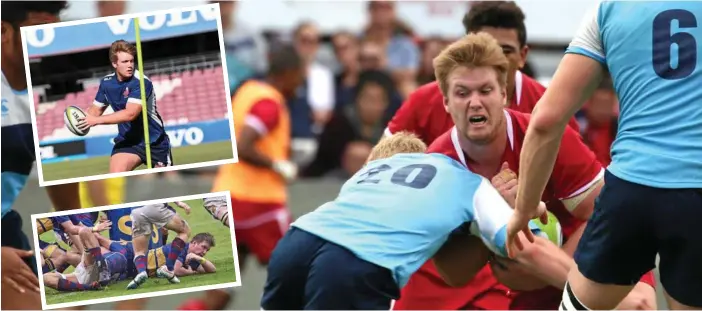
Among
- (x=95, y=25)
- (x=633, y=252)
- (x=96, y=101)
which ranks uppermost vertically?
(x=95, y=25)

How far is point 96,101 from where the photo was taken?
15.3 feet

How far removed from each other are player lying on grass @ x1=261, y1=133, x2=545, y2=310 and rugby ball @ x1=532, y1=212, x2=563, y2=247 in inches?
16.0

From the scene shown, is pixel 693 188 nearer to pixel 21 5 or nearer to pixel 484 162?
pixel 484 162

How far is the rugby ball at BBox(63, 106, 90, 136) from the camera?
4.67 meters

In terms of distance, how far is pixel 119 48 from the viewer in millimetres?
4680

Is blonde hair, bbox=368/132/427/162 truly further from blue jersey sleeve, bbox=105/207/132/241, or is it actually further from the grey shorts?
blue jersey sleeve, bbox=105/207/132/241

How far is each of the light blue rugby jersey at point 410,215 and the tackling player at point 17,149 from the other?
1367 millimetres

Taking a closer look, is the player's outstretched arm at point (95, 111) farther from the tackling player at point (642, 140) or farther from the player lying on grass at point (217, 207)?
the tackling player at point (642, 140)

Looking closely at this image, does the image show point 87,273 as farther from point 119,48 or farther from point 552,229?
point 552,229

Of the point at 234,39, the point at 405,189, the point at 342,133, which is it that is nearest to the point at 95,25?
the point at 405,189

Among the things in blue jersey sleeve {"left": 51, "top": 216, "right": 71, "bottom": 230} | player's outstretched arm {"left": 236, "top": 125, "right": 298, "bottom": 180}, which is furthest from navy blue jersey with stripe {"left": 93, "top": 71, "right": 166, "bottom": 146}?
player's outstretched arm {"left": 236, "top": 125, "right": 298, "bottom": 180}

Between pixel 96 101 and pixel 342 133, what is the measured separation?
6.24 meters

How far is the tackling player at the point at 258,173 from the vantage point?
→ 948 cm

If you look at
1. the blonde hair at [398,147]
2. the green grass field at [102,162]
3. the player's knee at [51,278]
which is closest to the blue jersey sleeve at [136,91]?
the green grass field at [102,162]
